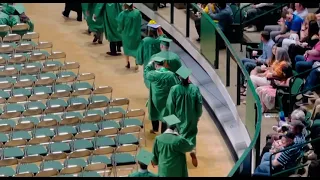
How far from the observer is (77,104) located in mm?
14109

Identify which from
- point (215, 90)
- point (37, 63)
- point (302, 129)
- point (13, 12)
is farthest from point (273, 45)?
point (13, 12)

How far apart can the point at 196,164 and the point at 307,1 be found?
160 inches

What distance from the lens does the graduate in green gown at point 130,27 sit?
16516 mm

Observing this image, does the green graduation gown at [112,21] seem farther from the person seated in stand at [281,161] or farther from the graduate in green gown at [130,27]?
the person seated in stand at [281,161]

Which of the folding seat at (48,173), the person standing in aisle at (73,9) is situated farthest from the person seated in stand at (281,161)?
the person standing in aisle at (73,9)

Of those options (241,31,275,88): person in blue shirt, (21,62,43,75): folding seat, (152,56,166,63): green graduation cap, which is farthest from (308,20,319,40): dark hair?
(21,62,43,75): folding seat

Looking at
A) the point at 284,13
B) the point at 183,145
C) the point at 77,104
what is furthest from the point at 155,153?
the point at 284,13

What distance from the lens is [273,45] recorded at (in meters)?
14.0

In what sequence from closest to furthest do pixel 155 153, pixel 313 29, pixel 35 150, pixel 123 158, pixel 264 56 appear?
1. pixel 155 153
2. pixel 123 158
3. pixel 35 150
4. pixel 313 29
5. pixel 264 56

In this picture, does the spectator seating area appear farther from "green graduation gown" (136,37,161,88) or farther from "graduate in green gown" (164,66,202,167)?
"green graduation gown" (136,37,161,88)

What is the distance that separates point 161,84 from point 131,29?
2.97m

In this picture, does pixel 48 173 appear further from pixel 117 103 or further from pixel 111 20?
pixel 111 20

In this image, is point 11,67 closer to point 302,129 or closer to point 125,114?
point 125,114

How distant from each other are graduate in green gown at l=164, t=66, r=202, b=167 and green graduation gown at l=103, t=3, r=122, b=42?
4.30m
